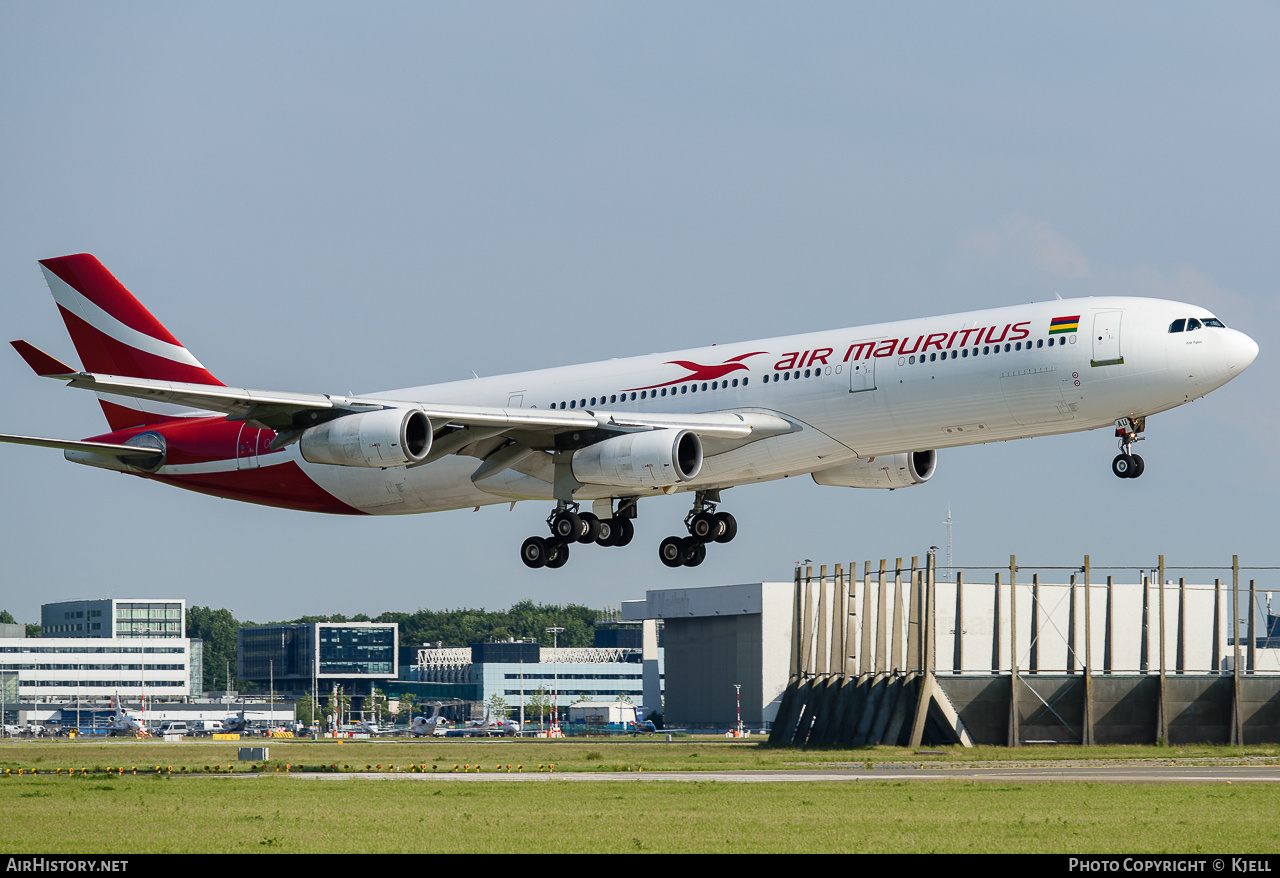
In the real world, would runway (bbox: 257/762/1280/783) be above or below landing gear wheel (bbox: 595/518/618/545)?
below

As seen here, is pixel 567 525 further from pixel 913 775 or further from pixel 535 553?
pixel 913 775

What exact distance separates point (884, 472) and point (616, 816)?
18.6 meters

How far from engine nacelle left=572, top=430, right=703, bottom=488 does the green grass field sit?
28.5ft

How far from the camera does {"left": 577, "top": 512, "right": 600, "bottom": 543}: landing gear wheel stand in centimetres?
5022

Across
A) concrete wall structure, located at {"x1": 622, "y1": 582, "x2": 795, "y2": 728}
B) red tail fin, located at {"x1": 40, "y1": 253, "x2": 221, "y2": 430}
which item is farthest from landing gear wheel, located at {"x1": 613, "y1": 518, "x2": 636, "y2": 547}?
concrete wall structure, located at {"x1": 622, "y1": 582, "x2": 795, "y2": 728}

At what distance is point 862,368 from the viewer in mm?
43656

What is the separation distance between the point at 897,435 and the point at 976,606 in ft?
267

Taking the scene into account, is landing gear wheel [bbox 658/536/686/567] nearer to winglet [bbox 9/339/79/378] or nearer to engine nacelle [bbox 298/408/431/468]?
engine nacelle [bbox 298/408/431/468]

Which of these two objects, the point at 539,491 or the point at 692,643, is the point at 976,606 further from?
the point at 539,491
